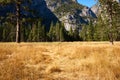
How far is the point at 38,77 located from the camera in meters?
8.88

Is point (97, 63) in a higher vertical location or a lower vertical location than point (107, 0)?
lower

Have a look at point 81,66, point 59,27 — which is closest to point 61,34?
point 59,27

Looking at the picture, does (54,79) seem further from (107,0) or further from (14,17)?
(107,0)

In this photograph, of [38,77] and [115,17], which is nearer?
[38,77]

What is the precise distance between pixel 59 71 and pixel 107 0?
32.4 meters

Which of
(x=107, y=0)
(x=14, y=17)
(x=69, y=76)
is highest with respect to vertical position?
(x=107, y=0)

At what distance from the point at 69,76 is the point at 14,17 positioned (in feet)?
85.4

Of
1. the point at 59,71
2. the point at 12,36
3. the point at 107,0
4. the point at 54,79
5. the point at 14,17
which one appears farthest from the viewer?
the point at 12,36

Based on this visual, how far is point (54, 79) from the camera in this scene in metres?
8.82

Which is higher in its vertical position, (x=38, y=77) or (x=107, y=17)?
(x=107, y=17)

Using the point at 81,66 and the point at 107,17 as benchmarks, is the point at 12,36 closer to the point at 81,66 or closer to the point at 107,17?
the point at 107,17

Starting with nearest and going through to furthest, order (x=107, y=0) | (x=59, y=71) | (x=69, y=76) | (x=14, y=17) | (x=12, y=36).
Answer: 1. (x=69, y=76)
2. (x=59, y=71)
3. (x=14, y=17)
4. (x=107, y=0)
5. (x=12, y=36)

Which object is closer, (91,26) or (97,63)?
(97,63)

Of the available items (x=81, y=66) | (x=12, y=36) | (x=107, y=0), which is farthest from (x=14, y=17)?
(x=12, y=36)
